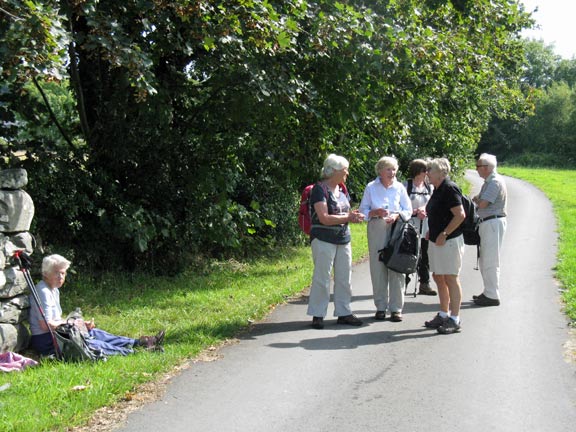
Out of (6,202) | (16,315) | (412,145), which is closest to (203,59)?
(6,202)

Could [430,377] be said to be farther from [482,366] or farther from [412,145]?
[412,145]

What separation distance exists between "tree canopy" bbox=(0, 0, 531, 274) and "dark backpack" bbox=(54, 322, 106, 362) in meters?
2.59

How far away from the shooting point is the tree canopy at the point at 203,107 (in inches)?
336

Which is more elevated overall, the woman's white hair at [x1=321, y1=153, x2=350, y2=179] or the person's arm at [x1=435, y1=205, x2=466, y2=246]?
the woman's white hair at [x1=321, y1=153, x2=350, y2=179]

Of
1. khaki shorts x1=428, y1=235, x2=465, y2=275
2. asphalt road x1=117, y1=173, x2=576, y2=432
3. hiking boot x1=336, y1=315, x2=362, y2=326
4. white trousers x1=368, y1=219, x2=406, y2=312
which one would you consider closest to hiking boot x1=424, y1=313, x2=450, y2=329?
asphalt road x1=117, y1=173, x2=576, y2=432

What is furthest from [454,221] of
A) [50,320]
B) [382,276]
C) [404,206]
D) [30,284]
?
[30,284]

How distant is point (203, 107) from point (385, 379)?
631 cm

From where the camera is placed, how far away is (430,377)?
5.91 metres

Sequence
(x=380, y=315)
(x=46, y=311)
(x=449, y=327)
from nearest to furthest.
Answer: (x=46, y=311), (x=449, y=327), (x=380, y=315)

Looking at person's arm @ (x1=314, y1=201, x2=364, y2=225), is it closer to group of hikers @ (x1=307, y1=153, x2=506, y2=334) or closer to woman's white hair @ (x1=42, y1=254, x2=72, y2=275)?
group of hikers @ (x1=307, y1=153, x2=506, y2=334)

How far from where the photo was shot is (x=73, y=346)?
20.2 ft

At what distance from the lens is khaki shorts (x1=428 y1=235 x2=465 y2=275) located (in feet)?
24.2

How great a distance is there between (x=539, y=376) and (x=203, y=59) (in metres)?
6.53

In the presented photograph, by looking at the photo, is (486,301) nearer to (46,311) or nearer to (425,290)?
(425,290)
